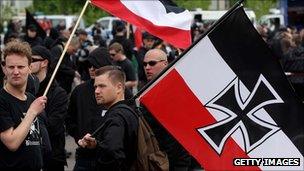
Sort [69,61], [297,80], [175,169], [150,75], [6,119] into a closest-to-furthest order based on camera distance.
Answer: [6,119] → [175,169] → [150,75] → [69,61] → [297,80]

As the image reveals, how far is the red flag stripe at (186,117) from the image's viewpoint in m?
5.76

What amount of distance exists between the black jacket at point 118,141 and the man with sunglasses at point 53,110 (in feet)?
6.68

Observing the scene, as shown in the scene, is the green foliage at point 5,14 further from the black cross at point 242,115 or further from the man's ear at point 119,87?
the black cross at point 242,115

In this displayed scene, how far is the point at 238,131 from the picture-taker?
18.9ft

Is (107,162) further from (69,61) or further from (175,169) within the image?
(69,61)

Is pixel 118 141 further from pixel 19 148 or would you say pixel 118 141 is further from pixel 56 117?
pixel 56 117

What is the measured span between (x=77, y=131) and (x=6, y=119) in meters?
2.35

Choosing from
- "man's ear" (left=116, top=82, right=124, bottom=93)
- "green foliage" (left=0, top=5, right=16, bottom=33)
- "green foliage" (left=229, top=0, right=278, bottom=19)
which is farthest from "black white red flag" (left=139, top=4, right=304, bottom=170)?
"green foliage" (left=229, top=0, right=278, bottom=19)

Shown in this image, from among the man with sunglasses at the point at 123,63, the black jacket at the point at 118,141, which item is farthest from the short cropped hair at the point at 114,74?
the man with sunglasses at the point at 123,63

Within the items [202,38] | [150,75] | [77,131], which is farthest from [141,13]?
[202,38]

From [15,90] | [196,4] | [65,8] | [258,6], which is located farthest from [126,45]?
[65,8]

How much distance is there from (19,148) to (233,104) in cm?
142

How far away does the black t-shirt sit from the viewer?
223 inches

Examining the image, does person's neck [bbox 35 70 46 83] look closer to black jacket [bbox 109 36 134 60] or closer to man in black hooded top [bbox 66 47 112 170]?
man in black hooded top [bbox 66 47 112 170]
